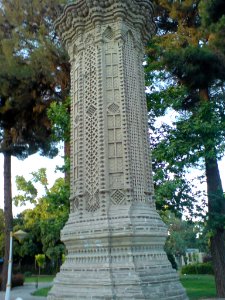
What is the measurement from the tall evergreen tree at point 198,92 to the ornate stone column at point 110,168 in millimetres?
3874

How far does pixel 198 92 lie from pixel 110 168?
8.34 m

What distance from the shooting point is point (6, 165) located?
19859 mm

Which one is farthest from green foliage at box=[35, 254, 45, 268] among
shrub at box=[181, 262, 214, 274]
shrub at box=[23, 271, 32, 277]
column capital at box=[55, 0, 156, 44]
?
column capital at box=[55, 0, 156, 44]

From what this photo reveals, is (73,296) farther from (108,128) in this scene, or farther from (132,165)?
(108,128)

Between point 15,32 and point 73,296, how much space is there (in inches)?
503

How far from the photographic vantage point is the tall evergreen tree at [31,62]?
15.0m

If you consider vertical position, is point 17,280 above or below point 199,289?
below

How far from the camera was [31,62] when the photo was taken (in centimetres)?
1534

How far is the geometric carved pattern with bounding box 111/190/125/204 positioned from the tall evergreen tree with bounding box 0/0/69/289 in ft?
32.7

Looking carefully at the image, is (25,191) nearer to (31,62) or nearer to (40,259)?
(40,259)

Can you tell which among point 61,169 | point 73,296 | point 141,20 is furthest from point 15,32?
point 73,296

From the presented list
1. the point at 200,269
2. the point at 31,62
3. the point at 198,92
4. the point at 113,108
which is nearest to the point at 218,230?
the point at 198,92

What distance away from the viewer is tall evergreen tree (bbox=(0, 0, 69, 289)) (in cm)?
1498

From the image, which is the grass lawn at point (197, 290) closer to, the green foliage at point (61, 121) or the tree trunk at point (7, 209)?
the tree trunk at point (7, 209)
